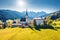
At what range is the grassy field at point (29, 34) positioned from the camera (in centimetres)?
1094

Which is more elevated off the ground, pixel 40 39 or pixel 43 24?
pixel 43 24

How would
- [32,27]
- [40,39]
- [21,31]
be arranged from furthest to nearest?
[32,27], [21,31], [40,39]

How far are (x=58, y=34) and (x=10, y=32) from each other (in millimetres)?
4510

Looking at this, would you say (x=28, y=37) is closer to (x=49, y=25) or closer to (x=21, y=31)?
(x=21, y=31)

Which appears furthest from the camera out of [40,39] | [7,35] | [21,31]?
[21,31]

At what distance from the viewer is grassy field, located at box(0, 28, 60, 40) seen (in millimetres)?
10936

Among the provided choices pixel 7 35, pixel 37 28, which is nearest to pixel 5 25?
pixel 7 35

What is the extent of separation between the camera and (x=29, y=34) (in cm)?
1167

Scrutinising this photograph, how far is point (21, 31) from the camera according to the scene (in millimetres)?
12273

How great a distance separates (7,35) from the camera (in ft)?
37.4

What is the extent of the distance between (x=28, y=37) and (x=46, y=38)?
62.2 inches

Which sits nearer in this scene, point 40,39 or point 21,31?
point 40,39

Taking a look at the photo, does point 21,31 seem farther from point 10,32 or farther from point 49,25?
point 49,25

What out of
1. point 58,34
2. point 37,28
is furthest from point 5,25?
point 58,34
